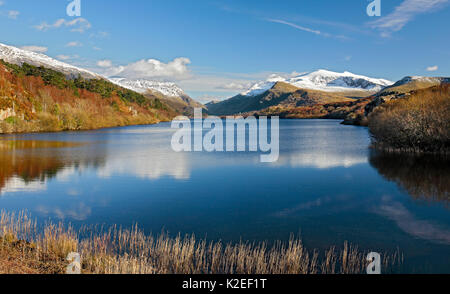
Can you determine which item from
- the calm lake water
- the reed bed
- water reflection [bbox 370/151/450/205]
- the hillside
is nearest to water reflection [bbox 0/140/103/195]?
the calm lake water

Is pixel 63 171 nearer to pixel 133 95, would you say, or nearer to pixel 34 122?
pixel 34 122

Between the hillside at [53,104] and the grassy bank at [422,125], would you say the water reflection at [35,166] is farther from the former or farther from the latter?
the hillside at [53,104]

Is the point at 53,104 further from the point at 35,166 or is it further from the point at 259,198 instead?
the point at 259,198

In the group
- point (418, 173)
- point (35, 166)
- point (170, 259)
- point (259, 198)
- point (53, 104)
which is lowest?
point (170, 259)

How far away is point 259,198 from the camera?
1769cm

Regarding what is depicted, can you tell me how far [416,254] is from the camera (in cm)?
1027

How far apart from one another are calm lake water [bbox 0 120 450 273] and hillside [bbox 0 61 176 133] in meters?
45.7

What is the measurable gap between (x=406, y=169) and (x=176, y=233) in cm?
2009

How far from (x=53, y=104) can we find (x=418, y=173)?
8317cm

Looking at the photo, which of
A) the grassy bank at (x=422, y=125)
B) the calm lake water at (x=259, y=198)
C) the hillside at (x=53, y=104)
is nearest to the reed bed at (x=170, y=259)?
the calm lake water at (x=259, y=198)

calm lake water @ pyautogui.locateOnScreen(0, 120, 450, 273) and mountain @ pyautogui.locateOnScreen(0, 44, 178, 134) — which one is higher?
mountain @ pyautogui.locateOnScreen(0, 44, 178, 134)

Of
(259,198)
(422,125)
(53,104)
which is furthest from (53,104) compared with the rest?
(259,198)

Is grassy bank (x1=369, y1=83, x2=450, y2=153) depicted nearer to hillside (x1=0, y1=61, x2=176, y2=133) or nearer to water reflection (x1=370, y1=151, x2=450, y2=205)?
water reflection (x1=370, y1=151, x2=450, y2=205)

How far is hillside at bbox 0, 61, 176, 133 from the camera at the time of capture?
6994 centimetres
